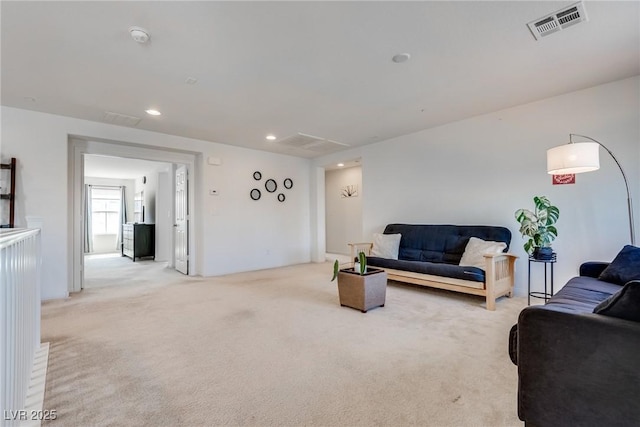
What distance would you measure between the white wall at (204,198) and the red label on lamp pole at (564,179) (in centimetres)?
442

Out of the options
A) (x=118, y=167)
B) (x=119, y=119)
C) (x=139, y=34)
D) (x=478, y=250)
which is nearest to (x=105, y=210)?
(x=118, y=167)

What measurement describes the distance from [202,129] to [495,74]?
12.4 feet

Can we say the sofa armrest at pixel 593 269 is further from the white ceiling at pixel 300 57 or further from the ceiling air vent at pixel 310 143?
the ceiling air vent at pixel 310 143

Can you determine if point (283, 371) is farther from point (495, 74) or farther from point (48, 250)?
point (48, 250)

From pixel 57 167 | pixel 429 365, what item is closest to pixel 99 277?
pixel 57 167

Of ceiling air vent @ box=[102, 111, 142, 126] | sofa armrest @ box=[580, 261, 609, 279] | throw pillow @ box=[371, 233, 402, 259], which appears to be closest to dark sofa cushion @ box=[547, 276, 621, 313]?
sofa armrest @ box=[580, 261, 609, 279]

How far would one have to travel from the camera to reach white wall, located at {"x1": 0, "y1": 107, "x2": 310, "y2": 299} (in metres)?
3.62

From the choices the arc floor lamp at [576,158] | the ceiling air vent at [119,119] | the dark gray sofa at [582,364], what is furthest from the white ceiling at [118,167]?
the dark gray sofa at [582,364]

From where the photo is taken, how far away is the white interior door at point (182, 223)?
212 inches

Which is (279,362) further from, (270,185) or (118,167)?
(118,167)

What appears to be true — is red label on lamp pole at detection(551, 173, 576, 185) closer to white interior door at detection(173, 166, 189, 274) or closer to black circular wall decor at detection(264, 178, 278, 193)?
black circular wall decor at detection(264, 178, 278, 193)

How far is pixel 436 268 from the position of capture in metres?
3.57

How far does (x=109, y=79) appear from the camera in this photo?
2.81 m

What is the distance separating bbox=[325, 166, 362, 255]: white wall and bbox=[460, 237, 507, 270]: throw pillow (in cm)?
401
